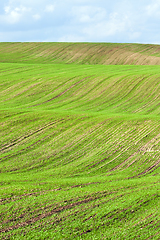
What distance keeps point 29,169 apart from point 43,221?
8708 millimetres

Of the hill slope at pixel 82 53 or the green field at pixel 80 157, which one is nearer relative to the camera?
the green field at pixel 80 157

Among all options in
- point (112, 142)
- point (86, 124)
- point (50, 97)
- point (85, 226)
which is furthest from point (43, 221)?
point (50, 97)

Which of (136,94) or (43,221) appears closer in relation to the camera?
(43,221)

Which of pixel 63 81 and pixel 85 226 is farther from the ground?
pixel 63 81

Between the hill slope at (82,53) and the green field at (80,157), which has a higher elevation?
the hill slope at (82,53)

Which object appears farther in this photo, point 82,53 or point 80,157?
point 82,53

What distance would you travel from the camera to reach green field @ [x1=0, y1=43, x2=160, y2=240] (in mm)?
13000

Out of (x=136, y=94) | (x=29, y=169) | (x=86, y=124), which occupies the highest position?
(x=136, y=94)

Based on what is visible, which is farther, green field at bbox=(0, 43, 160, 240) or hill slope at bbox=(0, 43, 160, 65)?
hill slope at bbox=(0, 43, 160, 65)

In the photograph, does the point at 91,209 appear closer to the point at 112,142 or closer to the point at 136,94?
the point at 112,142

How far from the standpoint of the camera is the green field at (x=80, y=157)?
13000mm

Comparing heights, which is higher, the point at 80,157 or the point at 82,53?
the point at 82,53

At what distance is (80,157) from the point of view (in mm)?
23062

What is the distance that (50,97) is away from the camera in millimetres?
43219
